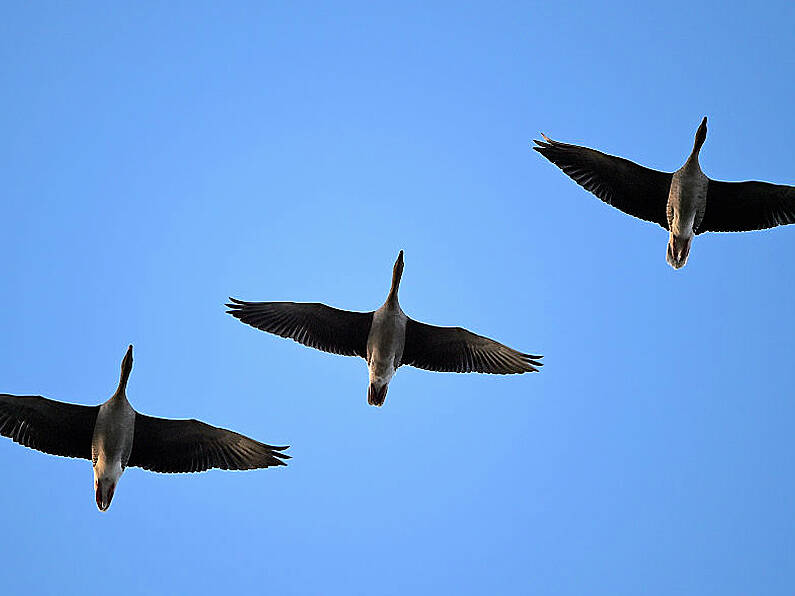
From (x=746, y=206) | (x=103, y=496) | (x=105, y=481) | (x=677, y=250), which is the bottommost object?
(x=103, y=496)

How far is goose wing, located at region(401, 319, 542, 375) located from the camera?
27.4 metres

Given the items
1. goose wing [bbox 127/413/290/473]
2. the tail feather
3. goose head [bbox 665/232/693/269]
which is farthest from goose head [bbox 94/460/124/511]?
goose head [bbox 665/232/693/269]

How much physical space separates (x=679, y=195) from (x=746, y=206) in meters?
1.81

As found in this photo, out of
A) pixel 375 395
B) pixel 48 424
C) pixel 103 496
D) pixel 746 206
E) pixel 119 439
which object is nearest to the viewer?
pixel 103 496

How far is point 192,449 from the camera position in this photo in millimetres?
25453

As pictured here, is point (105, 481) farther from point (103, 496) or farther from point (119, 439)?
point (119, 439)

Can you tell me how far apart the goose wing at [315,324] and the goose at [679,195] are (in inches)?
250

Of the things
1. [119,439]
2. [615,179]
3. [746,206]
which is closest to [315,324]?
[119,439]

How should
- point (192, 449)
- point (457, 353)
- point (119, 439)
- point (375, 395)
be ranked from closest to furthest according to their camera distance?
point (119, 439), point (192, 449), point (375, 395), point (457, 353)

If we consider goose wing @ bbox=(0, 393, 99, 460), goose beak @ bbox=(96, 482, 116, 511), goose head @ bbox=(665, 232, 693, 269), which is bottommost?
goose beak @ bbox=(96, 482, 116, 511)

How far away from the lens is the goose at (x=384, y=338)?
27031 mm

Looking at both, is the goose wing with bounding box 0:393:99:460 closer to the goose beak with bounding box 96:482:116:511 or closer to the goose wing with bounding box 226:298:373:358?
the goose beak with bounding box 96:482:116:511

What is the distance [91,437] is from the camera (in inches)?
983

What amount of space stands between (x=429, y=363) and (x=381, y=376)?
1376 mm
